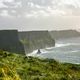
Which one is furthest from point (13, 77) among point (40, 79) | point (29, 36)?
point (29, 36)

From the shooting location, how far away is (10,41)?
142 meters

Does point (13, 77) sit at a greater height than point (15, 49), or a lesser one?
greater

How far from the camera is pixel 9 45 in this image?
141250 millimetres

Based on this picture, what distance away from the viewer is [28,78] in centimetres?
A: 2769

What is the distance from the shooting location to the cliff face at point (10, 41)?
5497 inches

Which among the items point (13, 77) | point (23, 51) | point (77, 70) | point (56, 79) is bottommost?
point (23, 51)

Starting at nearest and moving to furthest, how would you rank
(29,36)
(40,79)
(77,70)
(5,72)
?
(5,72) < (40,79) < (77,70) < (29,36)

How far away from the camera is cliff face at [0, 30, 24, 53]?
140m

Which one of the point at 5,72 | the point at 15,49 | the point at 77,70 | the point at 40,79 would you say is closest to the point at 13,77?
the point at 5,72

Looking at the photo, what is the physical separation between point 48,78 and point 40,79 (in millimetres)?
1214

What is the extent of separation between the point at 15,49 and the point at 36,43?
55.0 m

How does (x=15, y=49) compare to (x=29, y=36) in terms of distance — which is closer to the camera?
(x=15, y=49)

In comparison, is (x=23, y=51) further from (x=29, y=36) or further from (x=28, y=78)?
(x=28, y=78)

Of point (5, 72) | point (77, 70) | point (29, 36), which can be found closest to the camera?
point (5, 72)
